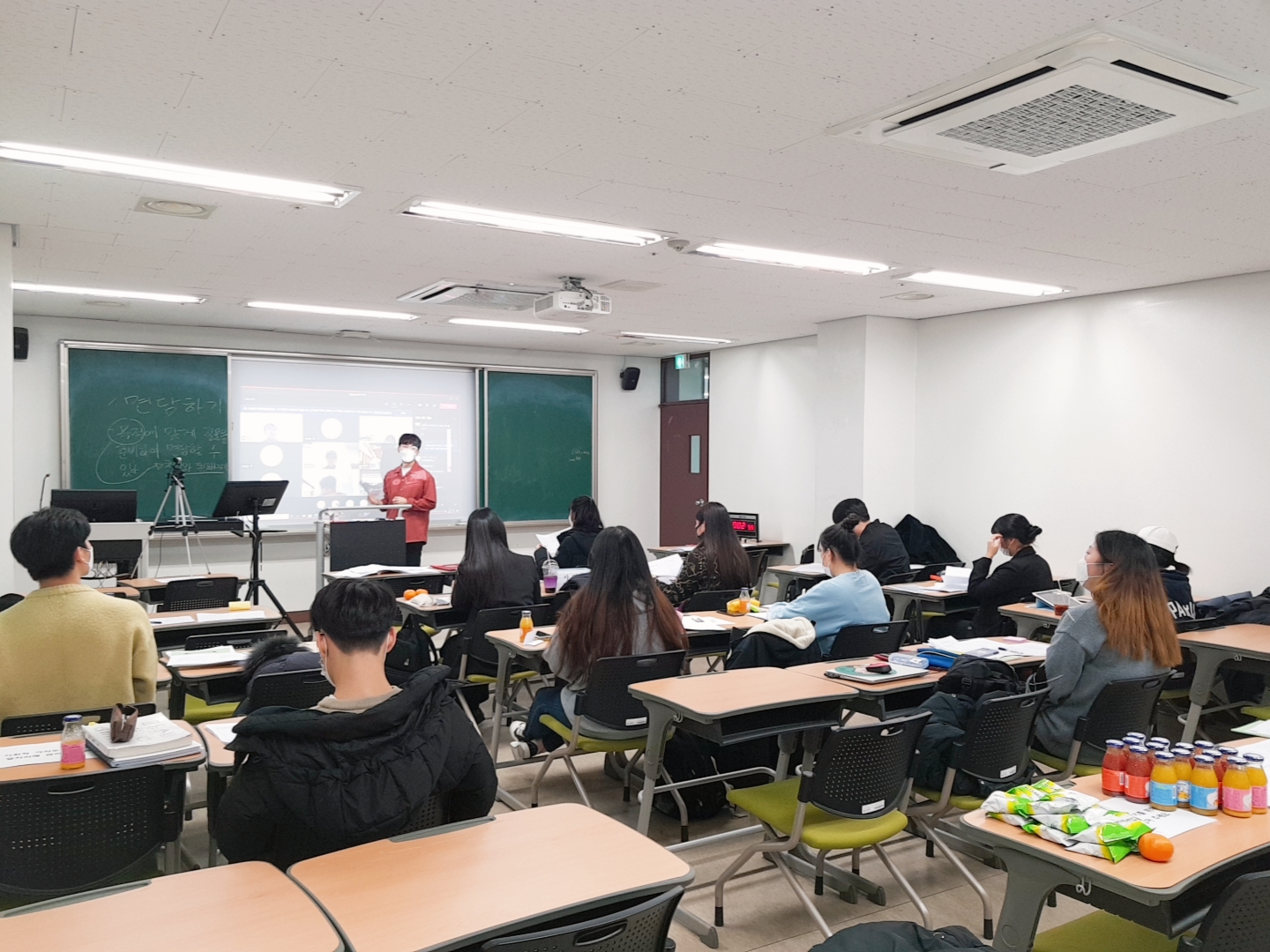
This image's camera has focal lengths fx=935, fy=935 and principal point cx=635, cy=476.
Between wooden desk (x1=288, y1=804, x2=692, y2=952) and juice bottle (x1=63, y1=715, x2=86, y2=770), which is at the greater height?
juice bottle (x1=63, y1=715, x2=86, y2=770)

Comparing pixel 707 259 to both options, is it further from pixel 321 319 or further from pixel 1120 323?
pixel 321 319

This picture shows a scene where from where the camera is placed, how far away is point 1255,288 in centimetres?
621

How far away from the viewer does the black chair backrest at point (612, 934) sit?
5.22 feet

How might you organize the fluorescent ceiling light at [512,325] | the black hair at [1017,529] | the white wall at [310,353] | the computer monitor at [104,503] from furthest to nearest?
the fluorescent ceiling light at [512,325] < the white wall at [310,353] < the computer monitor at [104,503] < the black hair at [1017,529]

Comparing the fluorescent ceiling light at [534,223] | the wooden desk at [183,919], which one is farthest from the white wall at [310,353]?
the wooden desk at [183,919]

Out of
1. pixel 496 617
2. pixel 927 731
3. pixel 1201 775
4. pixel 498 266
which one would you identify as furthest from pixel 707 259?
pixel 1201 775

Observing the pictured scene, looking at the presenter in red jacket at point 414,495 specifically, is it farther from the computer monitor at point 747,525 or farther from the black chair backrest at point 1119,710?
the black chair backrest at point 1119,710

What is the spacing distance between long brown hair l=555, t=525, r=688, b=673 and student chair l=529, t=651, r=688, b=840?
13cm

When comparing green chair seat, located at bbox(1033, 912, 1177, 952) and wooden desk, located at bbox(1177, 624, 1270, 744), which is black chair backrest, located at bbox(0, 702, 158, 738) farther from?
wooden desk, located at bbox(1177, 624, 1270, 744)

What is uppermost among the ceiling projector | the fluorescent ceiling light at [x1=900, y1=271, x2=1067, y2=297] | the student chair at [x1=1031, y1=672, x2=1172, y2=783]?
the fluorescent ceiling light at [x1=900, y1=271, x2=1067, y2=297]

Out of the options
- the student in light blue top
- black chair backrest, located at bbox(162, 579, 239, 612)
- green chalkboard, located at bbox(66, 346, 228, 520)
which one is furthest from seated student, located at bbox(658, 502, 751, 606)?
green chalkboard, located at bbox(66, 346, 228, 520)

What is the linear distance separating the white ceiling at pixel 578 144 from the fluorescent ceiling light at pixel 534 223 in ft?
0.49

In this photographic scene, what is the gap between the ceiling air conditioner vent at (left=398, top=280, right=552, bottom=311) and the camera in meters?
6.67

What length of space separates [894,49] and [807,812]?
2454 millimetres
